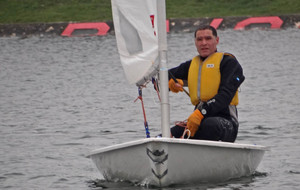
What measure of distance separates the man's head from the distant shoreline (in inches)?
1139

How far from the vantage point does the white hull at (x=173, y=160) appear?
25.1ft

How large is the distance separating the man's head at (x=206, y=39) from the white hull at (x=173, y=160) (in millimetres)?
1070

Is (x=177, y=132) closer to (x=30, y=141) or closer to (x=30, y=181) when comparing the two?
(x=30, y=181)

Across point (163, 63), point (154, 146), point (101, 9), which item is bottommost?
point (101, 9)

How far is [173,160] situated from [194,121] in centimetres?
52

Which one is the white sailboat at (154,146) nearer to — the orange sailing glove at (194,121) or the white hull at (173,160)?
the white hull at (173,160)

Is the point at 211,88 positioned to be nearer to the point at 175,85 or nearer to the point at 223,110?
the point at 223,110

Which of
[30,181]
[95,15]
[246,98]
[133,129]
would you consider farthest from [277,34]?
[30,181]

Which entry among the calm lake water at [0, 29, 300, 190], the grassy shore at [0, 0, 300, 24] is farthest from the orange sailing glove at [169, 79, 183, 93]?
the grassy shore at [0, 0, 300, 24]

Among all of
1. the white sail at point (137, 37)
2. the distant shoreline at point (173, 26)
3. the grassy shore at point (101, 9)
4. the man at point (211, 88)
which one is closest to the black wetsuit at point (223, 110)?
the man at point (211, 88)

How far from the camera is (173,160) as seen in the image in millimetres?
7762

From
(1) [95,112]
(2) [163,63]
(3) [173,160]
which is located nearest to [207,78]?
(2) [163,63]

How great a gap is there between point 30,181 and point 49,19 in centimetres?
Answer: 3217

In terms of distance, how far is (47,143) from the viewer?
1209 centimetres
